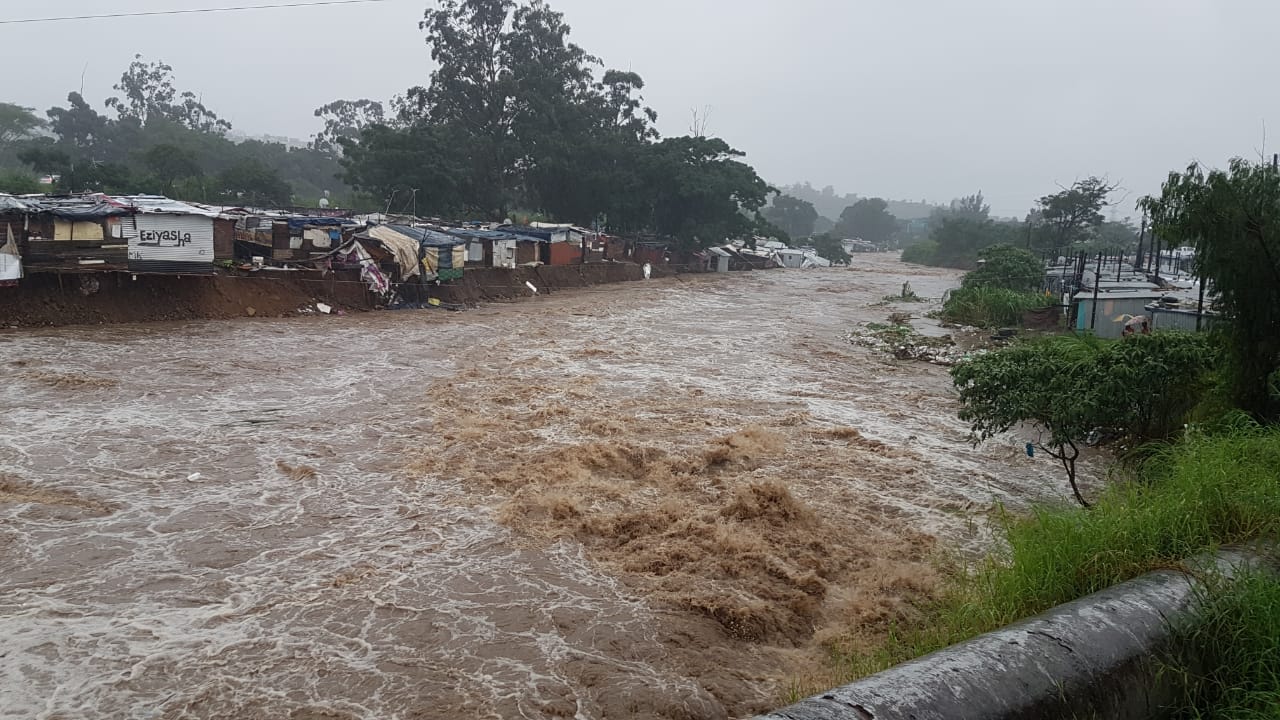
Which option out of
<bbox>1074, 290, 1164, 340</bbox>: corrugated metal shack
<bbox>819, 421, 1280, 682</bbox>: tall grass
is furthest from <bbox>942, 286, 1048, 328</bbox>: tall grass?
<bbox>819, 421, 1280, 682</bbox>: tall grass

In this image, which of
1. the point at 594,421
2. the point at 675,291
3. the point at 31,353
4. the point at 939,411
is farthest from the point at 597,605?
the point at 675,291

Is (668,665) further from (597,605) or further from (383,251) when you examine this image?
(383,251)

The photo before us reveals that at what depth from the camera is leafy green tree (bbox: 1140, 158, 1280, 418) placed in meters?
6.29

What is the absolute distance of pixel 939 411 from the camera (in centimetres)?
1339

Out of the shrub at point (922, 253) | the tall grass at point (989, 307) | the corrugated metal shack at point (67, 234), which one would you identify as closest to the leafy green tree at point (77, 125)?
the corrugated metal shack at point (67, 234)

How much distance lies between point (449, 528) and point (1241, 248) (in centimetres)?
688

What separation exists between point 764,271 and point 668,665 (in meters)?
43.8

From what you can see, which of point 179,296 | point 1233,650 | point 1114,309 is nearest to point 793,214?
point 1114,309

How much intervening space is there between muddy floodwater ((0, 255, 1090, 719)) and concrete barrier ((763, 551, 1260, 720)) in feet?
7.19

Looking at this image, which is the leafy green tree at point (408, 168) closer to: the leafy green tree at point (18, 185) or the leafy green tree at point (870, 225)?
the leafy green tree at point (18, 185)

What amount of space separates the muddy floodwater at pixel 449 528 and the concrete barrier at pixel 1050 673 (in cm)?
219

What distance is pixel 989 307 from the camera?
2388 centimetres

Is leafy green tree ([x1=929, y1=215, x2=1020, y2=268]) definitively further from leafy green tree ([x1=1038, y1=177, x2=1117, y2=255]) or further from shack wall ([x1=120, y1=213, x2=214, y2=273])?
shack wall ([x1=120, y1=213, x2=214, y2=273])

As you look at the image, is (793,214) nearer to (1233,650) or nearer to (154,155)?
(154,155)
